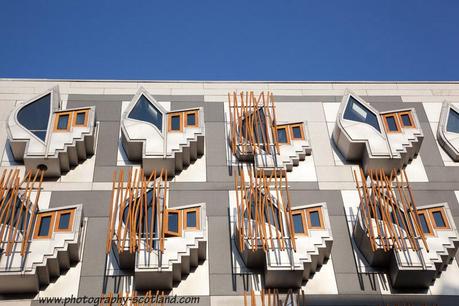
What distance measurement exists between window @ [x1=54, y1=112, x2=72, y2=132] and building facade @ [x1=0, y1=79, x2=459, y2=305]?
0.04m

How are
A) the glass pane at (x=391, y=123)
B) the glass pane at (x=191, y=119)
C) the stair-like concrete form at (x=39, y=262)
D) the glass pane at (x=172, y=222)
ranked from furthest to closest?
1. the glass pane at (x=391, y=123)
2. the glass pane at (x=191, y=119)
3. the glass pane at (x=172, y=222)
4. the stair-like concrete form at (x=39, y=262)

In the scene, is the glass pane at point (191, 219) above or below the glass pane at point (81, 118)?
below

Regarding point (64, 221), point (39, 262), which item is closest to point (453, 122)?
point (64, 221)

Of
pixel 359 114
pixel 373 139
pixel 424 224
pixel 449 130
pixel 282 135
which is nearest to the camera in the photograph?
pixel 424 224

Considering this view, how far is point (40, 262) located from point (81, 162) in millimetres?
5623

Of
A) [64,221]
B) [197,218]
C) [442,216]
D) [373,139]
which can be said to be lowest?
[442,216]

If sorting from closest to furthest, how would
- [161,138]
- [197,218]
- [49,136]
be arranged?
[197,218] → [49,136] → [161,138]

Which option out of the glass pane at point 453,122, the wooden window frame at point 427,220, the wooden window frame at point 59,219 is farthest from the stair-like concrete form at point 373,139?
the wooden window frame at point 59,219

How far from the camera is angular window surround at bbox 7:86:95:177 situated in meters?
24.2

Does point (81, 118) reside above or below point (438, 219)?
above

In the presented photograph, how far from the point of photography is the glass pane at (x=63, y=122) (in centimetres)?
2516

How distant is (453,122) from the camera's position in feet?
91.9

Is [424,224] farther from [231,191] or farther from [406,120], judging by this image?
[231,191]

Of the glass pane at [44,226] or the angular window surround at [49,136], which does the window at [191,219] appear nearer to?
the glass pane at [44,226]
